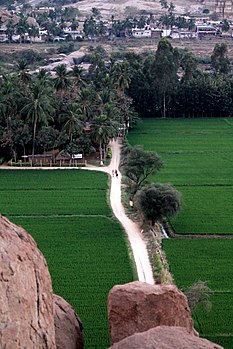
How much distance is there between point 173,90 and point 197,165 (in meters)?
26.6

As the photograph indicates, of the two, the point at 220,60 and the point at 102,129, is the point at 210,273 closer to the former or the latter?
the point at 102,129

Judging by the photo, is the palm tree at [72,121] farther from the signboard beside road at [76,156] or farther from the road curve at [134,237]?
the road curve at [134,237]

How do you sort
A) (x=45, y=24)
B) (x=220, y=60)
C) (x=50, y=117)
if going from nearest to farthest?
1. (x=50, y=117)
2. (x=220, y=60)
3. (x=45, y=24)

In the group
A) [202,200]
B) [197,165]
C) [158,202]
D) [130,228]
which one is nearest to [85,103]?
[197,165]

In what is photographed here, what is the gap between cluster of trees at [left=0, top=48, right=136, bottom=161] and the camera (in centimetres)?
6325

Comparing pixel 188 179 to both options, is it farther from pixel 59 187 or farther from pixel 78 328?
pixel 78 328

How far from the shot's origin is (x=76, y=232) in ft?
143

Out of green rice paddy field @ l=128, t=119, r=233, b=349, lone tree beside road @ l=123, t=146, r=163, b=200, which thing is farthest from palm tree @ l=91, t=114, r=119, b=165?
lone tree beside road @ l=123, t=146, r=163, b=200

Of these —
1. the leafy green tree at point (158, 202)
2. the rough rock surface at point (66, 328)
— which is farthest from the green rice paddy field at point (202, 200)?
the rough rock surface at point (66, 328)

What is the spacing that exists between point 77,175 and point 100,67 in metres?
33.3

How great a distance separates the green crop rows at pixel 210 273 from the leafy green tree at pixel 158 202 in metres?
2.20

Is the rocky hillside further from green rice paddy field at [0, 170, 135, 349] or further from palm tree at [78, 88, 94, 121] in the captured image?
palm tree at [78, 88, 94, 121]

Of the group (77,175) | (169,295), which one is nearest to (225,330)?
(169,295)

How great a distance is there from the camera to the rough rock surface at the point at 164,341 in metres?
13.5
